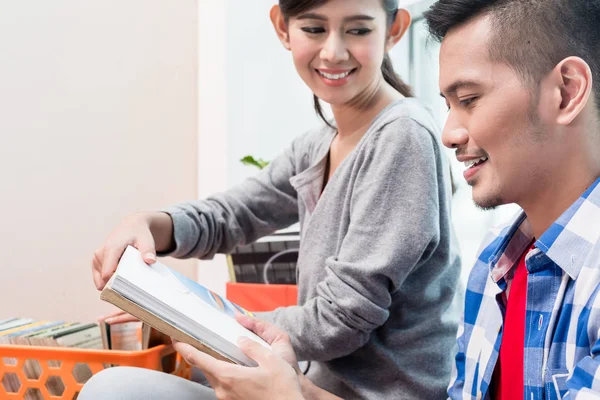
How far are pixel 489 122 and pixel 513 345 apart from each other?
27 centimetres

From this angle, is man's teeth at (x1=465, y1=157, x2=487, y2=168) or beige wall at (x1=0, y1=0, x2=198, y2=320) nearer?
man's teeth at (x1=465, y1=157, x2=487, y2=168)

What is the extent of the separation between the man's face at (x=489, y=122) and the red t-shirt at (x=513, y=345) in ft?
0.44

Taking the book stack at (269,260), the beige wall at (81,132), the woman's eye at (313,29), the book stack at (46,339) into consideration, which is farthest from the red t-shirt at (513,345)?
the beige wall at (81,132)

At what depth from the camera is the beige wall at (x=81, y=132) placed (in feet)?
5.27

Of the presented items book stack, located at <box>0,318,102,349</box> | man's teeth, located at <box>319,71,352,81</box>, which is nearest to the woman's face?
man's teeth, located at <box>319,71,352,81</box>

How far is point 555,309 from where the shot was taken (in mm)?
713

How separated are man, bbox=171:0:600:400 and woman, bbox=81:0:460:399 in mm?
180

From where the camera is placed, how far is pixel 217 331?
0.79m

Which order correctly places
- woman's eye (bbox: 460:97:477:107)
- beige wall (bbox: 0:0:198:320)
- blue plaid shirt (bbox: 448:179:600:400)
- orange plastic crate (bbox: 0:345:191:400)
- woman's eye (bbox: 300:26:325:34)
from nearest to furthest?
blue plaid shirt (bbox: 448:179:600:400) → woman's eye (bbox: 460:97:477:107) → orange plastic crate (bbox: 0:345:191:400) → woman's eye (bbox: 300:26:325:34) → beige wall (bbox: 0:0:198:320)

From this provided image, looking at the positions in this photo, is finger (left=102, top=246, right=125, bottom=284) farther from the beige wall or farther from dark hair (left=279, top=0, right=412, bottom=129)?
the beige wall

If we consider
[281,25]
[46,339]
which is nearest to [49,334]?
[46,339]

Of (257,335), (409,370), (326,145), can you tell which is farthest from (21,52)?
(409,370)

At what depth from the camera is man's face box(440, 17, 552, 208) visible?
28.7 inches

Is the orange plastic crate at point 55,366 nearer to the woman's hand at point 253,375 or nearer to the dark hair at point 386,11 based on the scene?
the woman's hand at point 253,375
